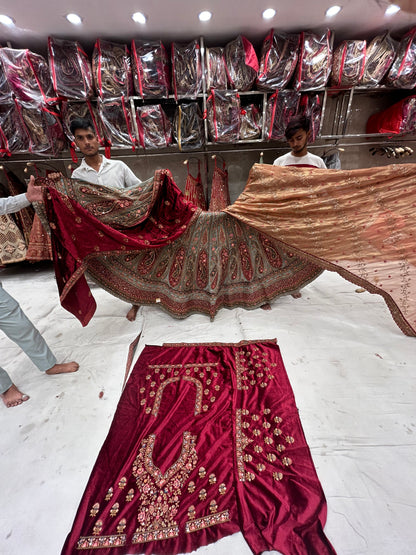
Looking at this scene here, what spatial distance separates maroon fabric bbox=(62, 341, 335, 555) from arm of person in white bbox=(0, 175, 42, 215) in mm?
1082

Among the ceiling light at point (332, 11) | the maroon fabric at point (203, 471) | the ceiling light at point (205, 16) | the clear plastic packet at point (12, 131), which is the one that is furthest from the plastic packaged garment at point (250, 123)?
the maroon fabric at point (203, 471)

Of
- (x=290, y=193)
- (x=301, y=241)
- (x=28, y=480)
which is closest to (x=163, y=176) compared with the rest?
(x=290, y=193)

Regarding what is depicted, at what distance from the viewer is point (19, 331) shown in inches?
46.1

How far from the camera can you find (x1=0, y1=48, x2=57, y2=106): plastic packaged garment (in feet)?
6.59

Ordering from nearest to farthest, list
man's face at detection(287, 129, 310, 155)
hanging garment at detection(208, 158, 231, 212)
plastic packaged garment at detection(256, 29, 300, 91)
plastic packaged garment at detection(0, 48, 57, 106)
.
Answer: man's face at detection(287, 129, 310, 155) < plastic packaged garment at detection(0, 48, 57, 106) < plastic packaged garment at detection(256, 29, 300, 91) < hanging garment at detection(208, 158, 231, 212)

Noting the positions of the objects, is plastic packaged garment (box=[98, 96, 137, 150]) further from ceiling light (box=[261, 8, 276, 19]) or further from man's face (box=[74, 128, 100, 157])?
ceiling light (box=[261, 8, 276, 19])

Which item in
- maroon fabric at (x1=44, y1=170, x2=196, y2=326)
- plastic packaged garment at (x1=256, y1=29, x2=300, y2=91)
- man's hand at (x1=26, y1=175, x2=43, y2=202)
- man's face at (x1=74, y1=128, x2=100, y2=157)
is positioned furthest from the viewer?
plastic packaged garment at (x1=256, y1=29, x2=300, y2=91)

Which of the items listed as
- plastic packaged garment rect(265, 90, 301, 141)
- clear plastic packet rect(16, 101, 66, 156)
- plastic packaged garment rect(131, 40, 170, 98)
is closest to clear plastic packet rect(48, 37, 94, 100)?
clear plastic packet rect(16, 101, 66, 156)

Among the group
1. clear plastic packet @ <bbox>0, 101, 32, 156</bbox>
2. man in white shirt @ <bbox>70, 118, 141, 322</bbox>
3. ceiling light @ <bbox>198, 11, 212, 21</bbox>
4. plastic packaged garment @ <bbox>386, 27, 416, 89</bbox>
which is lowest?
man in white shirt @ <bbox>70, 118, 141, 322</bbox>

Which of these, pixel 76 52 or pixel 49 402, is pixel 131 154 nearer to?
pixel 76 52

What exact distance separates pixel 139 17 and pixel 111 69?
0.46 metres

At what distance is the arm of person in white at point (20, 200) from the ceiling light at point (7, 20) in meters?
1.86

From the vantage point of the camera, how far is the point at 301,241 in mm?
1520

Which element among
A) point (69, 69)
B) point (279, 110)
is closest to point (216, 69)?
Answer: point (279, 110)
